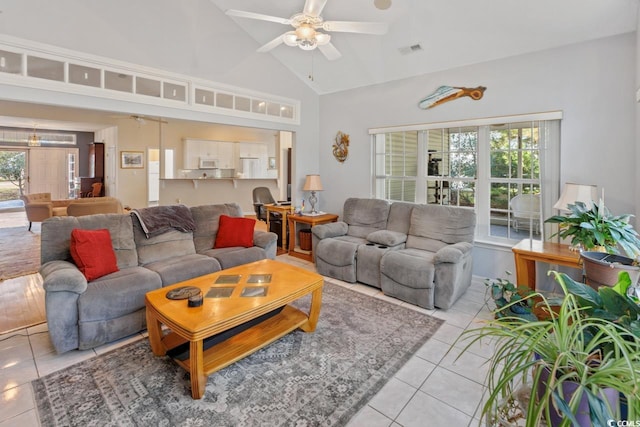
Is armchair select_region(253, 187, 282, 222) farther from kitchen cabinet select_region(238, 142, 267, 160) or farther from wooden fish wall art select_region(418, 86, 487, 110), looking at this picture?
wooden fish wall art select_region(418, 86, 487, 110)

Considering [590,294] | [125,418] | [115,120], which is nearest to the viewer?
[590,294]

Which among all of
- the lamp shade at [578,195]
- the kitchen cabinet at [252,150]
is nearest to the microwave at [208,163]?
the kitchen cabinet at [252,150]

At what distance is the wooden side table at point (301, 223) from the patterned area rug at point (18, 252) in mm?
3583

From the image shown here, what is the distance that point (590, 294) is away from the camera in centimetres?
114

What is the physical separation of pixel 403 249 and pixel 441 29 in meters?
2.64

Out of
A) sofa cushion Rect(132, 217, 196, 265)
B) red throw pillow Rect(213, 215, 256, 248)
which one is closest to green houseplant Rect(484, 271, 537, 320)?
red throw pillow Rect(213, 215, 256, 248)

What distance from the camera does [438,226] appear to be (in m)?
4.05

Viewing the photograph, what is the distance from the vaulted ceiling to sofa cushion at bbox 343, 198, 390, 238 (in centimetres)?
185

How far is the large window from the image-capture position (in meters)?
3.72

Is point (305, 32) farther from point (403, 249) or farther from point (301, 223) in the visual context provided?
point (301, 223)

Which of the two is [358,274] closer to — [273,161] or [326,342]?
[326,342]

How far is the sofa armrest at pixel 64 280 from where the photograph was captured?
2406mm

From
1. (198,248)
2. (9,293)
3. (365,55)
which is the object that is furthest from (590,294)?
(9,293)

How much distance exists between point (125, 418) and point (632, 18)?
5082mm
